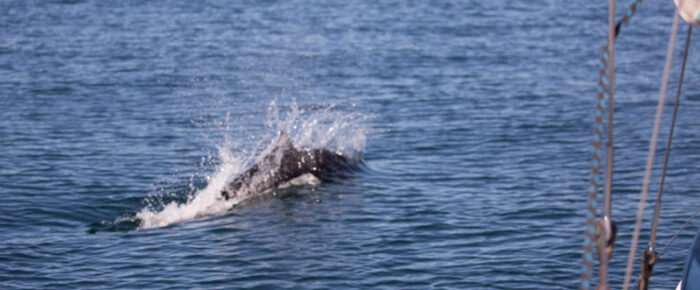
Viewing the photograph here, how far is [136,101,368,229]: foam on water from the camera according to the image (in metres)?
14.7

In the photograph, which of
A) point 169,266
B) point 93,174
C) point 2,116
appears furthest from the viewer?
point 2,116

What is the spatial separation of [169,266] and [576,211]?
21.0ft

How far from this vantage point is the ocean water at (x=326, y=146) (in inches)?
482

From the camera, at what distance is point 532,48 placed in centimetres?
3091

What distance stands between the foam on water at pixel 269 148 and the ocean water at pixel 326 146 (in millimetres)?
65

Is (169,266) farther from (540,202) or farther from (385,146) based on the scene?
(385,146)

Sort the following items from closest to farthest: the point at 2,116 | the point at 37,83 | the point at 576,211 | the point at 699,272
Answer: the point at 699,272
the point at 576,211
the point at 2,116
the point at 37,83

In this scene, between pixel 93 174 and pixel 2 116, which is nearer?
pixel 93 174

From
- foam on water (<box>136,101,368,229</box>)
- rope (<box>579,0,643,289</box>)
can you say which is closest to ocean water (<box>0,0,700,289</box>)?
foam on water (<box>136,101,368,229</box>)

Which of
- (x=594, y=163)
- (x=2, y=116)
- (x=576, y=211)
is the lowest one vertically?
(x=576, y=211)

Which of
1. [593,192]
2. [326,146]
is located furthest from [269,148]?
[593,192]

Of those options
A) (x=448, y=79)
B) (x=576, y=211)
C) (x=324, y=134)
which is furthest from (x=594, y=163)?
(x=448, y=79)

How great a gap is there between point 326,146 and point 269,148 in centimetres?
142

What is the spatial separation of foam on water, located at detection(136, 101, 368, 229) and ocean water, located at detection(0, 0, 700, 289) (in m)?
0.07
